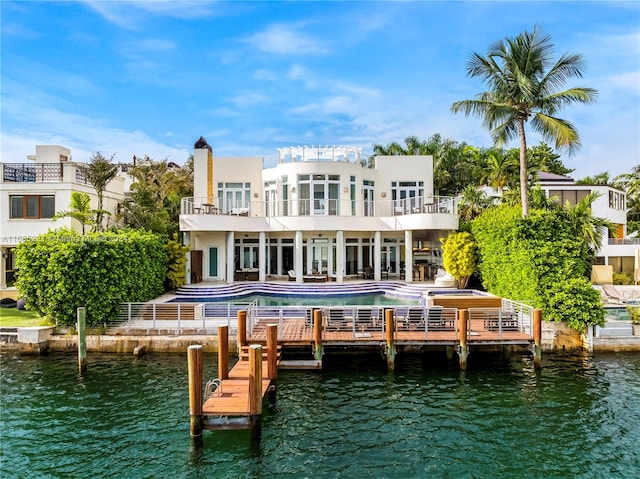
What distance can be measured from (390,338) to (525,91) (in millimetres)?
14798

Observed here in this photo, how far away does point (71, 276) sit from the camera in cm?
1764

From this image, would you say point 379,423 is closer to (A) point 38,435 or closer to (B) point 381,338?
(B) point 381,338

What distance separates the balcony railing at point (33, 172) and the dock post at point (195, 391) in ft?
68.2

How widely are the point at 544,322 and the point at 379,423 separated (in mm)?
10018

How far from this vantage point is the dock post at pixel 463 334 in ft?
50.1

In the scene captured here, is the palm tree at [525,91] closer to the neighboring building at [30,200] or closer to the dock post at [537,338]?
the dock post at [537,338]

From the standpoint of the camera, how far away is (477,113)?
2316 centimetres

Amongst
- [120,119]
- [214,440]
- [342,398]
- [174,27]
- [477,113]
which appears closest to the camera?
[214,440]

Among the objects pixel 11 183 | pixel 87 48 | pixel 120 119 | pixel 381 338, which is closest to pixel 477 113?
pixel 381 338

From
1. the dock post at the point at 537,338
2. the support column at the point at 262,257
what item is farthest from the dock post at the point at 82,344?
the dock post at the point at 537,338

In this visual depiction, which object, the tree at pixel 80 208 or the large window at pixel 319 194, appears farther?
the large window at pixel 319 194

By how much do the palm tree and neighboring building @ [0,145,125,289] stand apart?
76.0 ft

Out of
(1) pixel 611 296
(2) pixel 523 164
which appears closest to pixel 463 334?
(2) pixel 523 164

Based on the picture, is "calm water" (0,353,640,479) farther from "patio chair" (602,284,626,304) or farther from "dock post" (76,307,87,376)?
"patio chair" (602,284,626,304)
